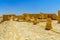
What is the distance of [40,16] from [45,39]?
25014 mm

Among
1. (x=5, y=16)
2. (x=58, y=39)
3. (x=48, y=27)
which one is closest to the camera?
(x=58, y=39)

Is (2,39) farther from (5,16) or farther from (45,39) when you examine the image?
(5,16)

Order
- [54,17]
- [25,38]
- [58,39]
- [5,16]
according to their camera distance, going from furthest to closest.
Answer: [54,17]
[5,16]
[25,38]
[58,39]

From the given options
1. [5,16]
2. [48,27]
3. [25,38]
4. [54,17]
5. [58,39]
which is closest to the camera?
[58,39]

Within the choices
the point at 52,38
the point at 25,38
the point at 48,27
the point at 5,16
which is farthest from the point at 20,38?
the point at 5,16

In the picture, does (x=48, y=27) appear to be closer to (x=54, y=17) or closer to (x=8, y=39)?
(x=8, y=39)

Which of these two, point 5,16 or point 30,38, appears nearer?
point 30,38

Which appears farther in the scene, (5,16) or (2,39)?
(5,16)

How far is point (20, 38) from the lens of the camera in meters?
13.9

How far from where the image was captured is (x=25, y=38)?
45.9ft

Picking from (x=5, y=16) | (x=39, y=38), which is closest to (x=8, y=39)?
(x=39, y=38)

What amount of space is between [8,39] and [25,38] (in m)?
1.31

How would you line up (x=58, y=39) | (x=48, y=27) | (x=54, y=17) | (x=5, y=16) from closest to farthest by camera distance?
1. (x=58, y=39)
2. (x=48, y=27)
3. (x=5, y=16)
4. (x=54, y=17)

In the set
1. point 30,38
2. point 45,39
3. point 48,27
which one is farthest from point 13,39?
point 48,27
